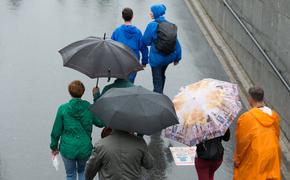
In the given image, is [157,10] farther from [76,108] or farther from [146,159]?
[146,159]

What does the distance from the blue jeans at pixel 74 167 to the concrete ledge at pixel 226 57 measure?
3204 mm

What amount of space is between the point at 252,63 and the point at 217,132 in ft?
18.2

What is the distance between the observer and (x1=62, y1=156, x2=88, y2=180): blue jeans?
7410mm

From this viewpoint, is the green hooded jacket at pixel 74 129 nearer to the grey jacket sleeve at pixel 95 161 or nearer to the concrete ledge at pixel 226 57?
the grey jacket sleeve at pixel 95 161

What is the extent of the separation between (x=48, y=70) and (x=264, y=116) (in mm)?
6750

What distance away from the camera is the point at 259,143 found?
21.9 feet

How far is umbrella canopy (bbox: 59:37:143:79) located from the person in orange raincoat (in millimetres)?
1633

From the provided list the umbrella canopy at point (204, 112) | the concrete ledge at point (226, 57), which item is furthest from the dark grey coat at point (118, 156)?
the concrete ledge at point (226, 57)

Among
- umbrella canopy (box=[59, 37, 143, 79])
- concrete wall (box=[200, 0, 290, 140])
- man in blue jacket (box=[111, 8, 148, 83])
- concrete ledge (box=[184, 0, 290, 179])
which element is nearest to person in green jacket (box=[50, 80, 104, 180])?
umbrella canopy (box=[59, 37, 143, 79])

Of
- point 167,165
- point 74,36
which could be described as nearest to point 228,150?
point 167,165

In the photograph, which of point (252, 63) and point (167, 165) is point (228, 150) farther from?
point (252, 63)

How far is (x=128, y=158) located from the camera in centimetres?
598

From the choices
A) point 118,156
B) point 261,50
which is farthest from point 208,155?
point 261,50

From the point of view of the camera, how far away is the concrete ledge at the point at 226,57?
31.6ft
